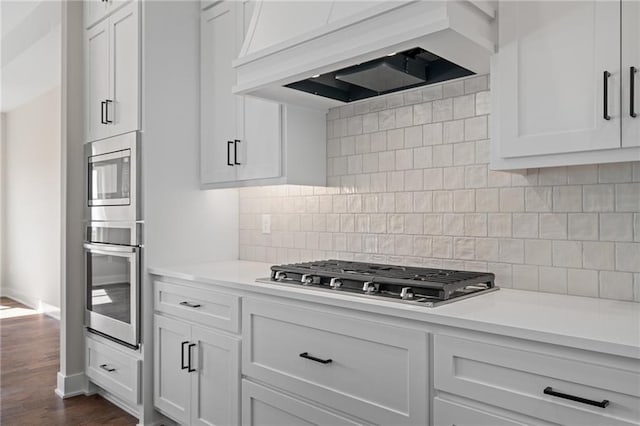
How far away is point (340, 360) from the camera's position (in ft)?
5.82

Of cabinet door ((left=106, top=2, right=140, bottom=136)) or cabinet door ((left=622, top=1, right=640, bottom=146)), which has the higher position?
cabinet door ((left=106, top=2, right=140, bottom=136))

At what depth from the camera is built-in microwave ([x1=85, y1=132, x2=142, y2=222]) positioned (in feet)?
9.24

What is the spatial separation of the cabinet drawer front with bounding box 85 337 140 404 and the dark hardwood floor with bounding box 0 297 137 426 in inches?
6.0

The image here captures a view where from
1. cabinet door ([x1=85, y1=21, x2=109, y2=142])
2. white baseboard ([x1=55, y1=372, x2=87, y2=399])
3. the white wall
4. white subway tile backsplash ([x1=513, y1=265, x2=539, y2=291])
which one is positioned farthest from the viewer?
the white wall

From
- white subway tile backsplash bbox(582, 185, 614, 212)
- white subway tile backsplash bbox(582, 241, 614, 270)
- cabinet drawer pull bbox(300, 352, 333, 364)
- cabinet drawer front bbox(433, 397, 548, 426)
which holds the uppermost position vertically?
white subway tile backsplash bbox(582, 185, 614, 212)

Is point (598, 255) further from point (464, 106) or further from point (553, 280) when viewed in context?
point (464, 106)

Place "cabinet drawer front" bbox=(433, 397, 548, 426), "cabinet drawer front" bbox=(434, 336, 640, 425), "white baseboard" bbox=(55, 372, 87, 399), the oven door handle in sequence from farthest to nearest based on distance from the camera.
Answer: "white baseboard" bbox=(55, 372, 87, 399)
the oven door handle
"cabinet drawer front" bbox=(433, 397, 548, 426)
"cabinet drawer front" bbox=(434, 336, 640, 425)

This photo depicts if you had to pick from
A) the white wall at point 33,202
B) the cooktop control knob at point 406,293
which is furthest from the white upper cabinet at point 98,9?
the white wall at point 33,202

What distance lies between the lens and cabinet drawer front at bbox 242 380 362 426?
183 cm

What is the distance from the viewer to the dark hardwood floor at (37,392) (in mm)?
2979

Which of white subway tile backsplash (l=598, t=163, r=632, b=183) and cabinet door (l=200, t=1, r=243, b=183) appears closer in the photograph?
white subway tile backsplash (l=598, t=163, r=632, b=183)

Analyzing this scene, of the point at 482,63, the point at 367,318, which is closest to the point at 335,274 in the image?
the point at 367,318

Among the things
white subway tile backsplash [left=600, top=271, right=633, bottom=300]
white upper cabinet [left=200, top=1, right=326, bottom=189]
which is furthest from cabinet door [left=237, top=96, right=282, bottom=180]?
white subway tile backsplash [left=600, top=271, right=633, bottom=300]

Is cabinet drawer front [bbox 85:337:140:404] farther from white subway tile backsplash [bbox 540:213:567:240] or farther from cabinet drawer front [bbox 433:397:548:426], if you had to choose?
white subway tile backsplash [bbox 540:213:567:240]
